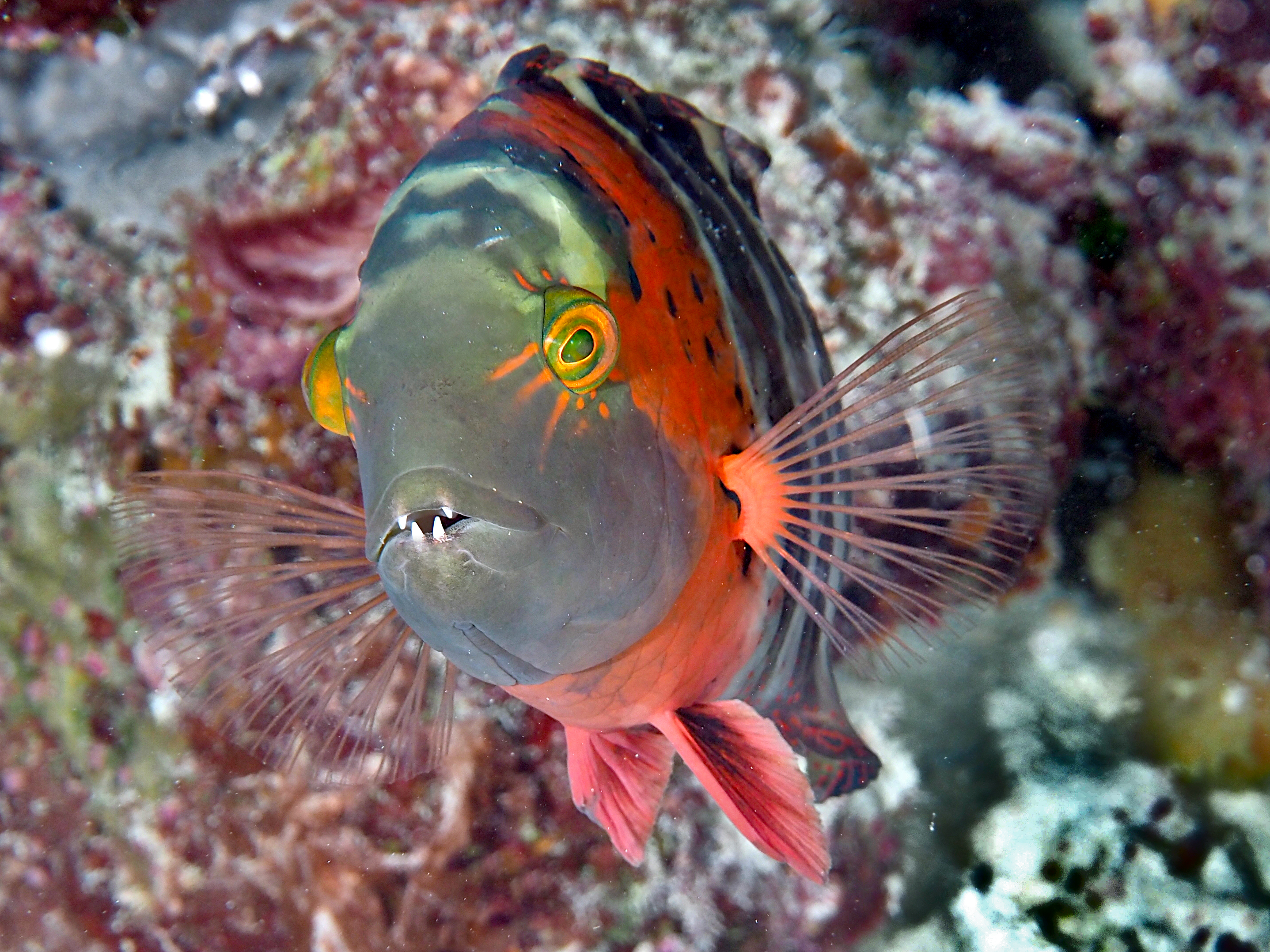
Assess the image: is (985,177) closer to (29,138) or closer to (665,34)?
(665,34)

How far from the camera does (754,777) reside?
7.27 feet

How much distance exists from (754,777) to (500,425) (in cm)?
129

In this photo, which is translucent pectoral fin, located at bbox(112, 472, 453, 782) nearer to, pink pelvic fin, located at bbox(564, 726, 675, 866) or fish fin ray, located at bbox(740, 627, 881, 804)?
pink pelvic fin, located at bbox(564, 726, 675, 866)

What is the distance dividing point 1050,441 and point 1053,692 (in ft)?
3.81

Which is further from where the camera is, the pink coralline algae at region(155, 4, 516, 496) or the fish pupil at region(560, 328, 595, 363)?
the pink coralline algae at region(155, 4, 516, 496)

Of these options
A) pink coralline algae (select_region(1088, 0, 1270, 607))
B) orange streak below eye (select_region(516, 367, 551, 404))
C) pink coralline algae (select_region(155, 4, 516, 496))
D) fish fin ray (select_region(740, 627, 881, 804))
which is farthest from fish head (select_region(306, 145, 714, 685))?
pink coralline algae (select_region(1088, 0, 1270, 607))

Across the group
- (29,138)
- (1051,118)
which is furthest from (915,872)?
(29,138)

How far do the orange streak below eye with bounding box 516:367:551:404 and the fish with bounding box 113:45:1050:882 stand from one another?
0.01 meters

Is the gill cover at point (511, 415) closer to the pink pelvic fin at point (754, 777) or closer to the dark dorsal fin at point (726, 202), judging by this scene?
the dark dorsal fin at point (726, 202)

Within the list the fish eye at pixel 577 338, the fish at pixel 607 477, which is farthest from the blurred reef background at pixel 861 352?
the fish eye at pixel 577 338

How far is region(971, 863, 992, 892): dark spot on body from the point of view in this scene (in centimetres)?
339

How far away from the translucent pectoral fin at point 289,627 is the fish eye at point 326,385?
43 centimetres

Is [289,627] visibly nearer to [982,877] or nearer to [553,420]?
[553,420]

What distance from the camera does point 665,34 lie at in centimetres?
349
